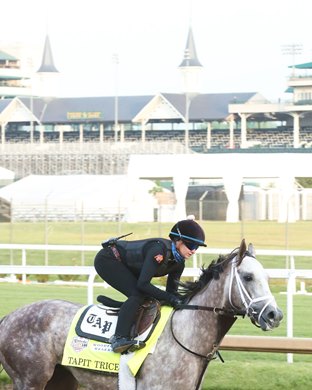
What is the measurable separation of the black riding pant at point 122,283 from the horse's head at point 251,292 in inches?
19.8

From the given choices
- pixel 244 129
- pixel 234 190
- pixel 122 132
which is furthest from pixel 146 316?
pixel 122 132

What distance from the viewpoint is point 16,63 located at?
377ft

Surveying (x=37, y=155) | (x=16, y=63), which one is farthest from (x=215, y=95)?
(x=16, y=63)

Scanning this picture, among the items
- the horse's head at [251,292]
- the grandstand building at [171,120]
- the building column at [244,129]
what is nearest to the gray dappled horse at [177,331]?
the horse's head at [251,292]

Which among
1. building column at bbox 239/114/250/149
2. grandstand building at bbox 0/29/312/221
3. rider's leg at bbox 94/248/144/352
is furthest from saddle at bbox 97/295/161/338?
building column at bbox 239/114/250/149

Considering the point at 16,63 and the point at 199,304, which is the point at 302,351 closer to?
the point at 199,304

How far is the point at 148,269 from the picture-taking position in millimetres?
5969

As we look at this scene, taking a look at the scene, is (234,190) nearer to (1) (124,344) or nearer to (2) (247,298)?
(1) (124,344)

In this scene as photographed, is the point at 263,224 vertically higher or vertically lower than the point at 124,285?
lower

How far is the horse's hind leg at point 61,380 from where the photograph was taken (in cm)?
640

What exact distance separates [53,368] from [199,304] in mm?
893

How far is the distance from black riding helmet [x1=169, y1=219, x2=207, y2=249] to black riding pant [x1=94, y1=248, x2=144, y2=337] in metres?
0.33

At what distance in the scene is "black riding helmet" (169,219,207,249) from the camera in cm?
602

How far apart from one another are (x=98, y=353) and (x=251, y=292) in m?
0.91
